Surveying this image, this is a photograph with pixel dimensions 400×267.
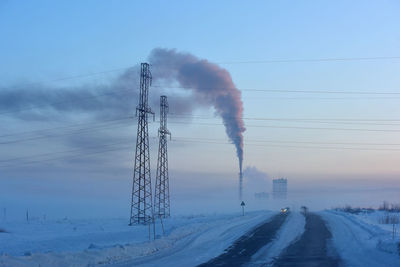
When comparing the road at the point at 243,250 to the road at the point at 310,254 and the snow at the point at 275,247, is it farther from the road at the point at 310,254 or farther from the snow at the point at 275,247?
the road at the point at 310,254

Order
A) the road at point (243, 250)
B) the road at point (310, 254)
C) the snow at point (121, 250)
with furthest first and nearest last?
the snow at point (121, 250) → the road at point (243, 250) → the road at point (310, 254)

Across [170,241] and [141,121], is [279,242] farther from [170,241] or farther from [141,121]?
[141,121]

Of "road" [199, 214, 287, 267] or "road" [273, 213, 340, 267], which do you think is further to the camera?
"road" [199, 214, 287, 267]

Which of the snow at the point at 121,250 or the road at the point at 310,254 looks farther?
the snow at the point at 121,250

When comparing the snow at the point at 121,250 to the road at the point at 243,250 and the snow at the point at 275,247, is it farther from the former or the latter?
the snow at the point at 275,247

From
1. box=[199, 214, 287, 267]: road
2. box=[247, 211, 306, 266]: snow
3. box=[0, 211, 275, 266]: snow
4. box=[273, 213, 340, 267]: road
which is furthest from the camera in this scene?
box=[247, 211, 306, 266]: snow

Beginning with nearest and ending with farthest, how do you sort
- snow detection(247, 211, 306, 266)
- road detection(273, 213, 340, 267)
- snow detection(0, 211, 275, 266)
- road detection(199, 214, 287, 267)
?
1. road detection(273, 213, 340, 267)
2. road detection(199, 214, 287, 267)
3. snow detection(0, 211, 275, 266)
4. snow detection(247, 211, 306, 266)

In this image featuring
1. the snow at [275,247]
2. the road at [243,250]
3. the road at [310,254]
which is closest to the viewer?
the road at [310,254]

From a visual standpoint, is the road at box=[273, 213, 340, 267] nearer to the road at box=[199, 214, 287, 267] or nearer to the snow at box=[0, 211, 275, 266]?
the road at box=[199, 214, 287, 267]

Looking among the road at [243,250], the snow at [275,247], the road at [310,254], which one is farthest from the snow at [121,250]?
the road at [310,254]

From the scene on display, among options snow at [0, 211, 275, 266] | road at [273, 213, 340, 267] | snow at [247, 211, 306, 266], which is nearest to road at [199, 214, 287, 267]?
snow at [247, 211, 306, 266]

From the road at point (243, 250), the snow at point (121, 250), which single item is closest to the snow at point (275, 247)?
the road at point (243, 250)

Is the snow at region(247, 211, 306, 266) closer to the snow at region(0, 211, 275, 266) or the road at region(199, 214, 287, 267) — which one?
the road at region(199, 214, 287, 267)

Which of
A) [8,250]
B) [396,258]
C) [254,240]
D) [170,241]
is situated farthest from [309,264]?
[8,250]
